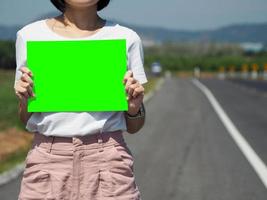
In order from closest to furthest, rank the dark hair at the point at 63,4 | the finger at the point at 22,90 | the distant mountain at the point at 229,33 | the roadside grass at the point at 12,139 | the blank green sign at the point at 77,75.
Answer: the finger at the point at 22,90
the blank green sign at the point at 77,75
the dark hair at the point at 63,4
the distant mountain at the point at 229,33
the roadside grass at the point at 12,139

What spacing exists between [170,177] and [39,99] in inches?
265

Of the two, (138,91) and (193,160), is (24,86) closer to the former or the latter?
(138,91)

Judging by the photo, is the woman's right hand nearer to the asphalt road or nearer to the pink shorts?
the pink shorts

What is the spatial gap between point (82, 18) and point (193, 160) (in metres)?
8.37

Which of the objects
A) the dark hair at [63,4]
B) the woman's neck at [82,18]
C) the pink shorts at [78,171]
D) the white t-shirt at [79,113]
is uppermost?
the dark hair at [63,4]

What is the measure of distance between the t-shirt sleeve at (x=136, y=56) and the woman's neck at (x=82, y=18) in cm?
18

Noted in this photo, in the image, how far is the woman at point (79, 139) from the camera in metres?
3.21

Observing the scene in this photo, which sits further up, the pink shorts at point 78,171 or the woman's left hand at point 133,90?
the woman's left hand at point 133,90

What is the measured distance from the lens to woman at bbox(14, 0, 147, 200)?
321 cm

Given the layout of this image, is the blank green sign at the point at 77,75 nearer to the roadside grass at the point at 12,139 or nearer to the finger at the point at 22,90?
the finger at the point at 22,90

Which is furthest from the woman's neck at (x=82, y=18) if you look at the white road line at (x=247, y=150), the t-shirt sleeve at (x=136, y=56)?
the white road line at (x=247, y=150)

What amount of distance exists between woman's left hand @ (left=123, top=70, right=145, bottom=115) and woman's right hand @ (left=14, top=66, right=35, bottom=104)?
15.6 inches

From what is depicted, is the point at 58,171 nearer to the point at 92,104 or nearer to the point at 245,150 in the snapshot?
the point at 92,104

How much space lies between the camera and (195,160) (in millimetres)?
11523
